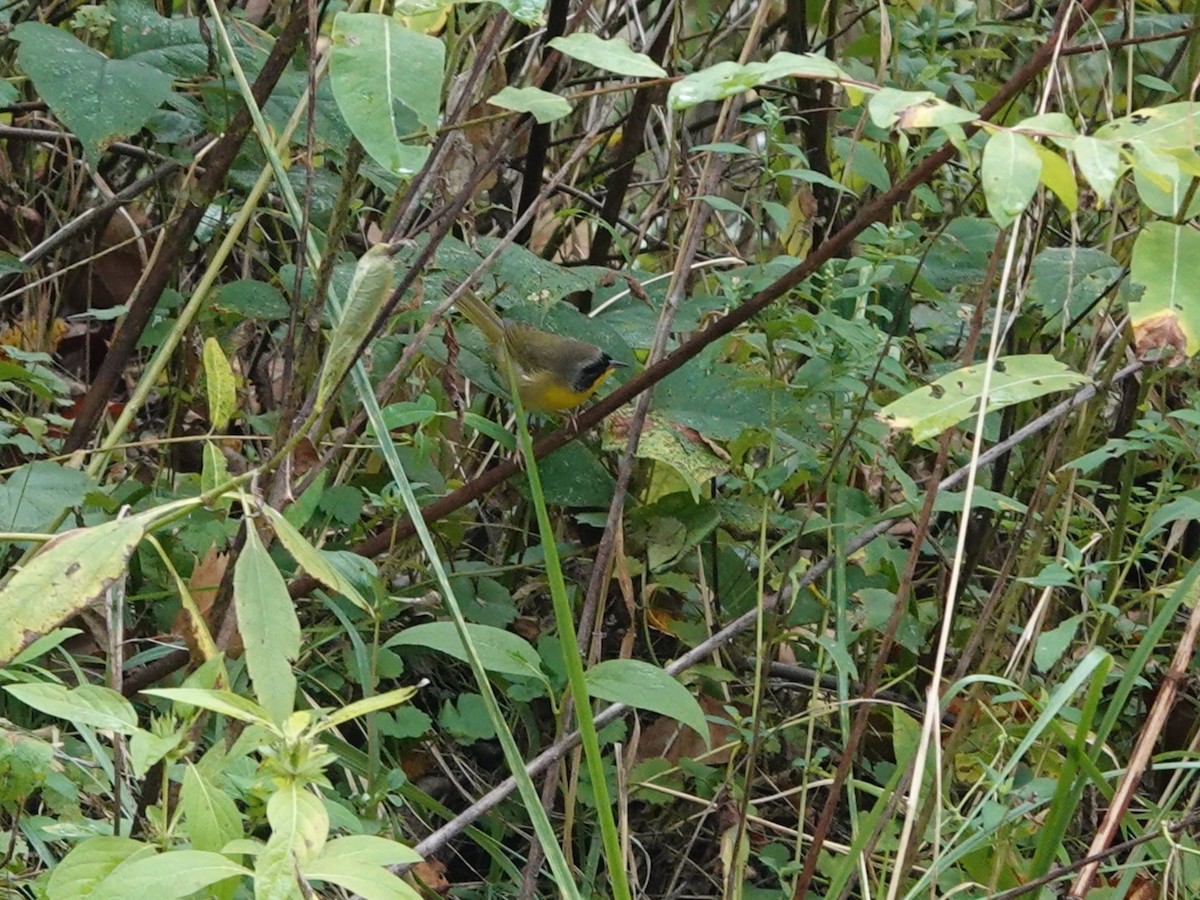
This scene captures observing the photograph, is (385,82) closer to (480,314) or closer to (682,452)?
(682,452)

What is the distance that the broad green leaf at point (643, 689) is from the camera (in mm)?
1919

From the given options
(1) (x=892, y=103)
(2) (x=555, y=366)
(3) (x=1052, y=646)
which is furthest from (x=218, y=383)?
(2) (x=555, y=366)

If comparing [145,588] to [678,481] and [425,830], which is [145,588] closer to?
[425,830]

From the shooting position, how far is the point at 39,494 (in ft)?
6.82

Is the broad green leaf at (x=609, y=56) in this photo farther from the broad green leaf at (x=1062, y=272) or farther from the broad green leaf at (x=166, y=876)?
the broad green leaf at (x=1062, y=272)

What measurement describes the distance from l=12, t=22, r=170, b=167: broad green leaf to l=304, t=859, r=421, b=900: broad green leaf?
4.45 ft

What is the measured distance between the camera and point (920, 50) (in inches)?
128

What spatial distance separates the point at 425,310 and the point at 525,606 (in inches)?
32.6

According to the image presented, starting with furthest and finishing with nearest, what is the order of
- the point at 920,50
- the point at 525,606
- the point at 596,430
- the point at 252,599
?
1. the point at 920,50
2. the point at 525,606
3. the point at 596,430
4. the point at 252,599

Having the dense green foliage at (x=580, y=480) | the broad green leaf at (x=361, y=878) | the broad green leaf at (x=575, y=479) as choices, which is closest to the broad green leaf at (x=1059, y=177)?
the dense green foliage at (x=580, y=480)

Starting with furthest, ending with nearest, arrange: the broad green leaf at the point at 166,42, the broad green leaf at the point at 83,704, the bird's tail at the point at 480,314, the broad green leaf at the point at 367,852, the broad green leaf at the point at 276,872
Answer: the bird's tail at the point at 480,314, the broad green leaf at the point at 166,42, the broad green leaf at the point at 83,704, the broad green leaf at the point at 367,852, the broad green leaf at the point at 276,872

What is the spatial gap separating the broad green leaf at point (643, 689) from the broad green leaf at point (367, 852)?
67cm

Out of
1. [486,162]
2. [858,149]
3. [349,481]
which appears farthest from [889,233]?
[349,481]

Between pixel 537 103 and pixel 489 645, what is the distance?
0.88m
